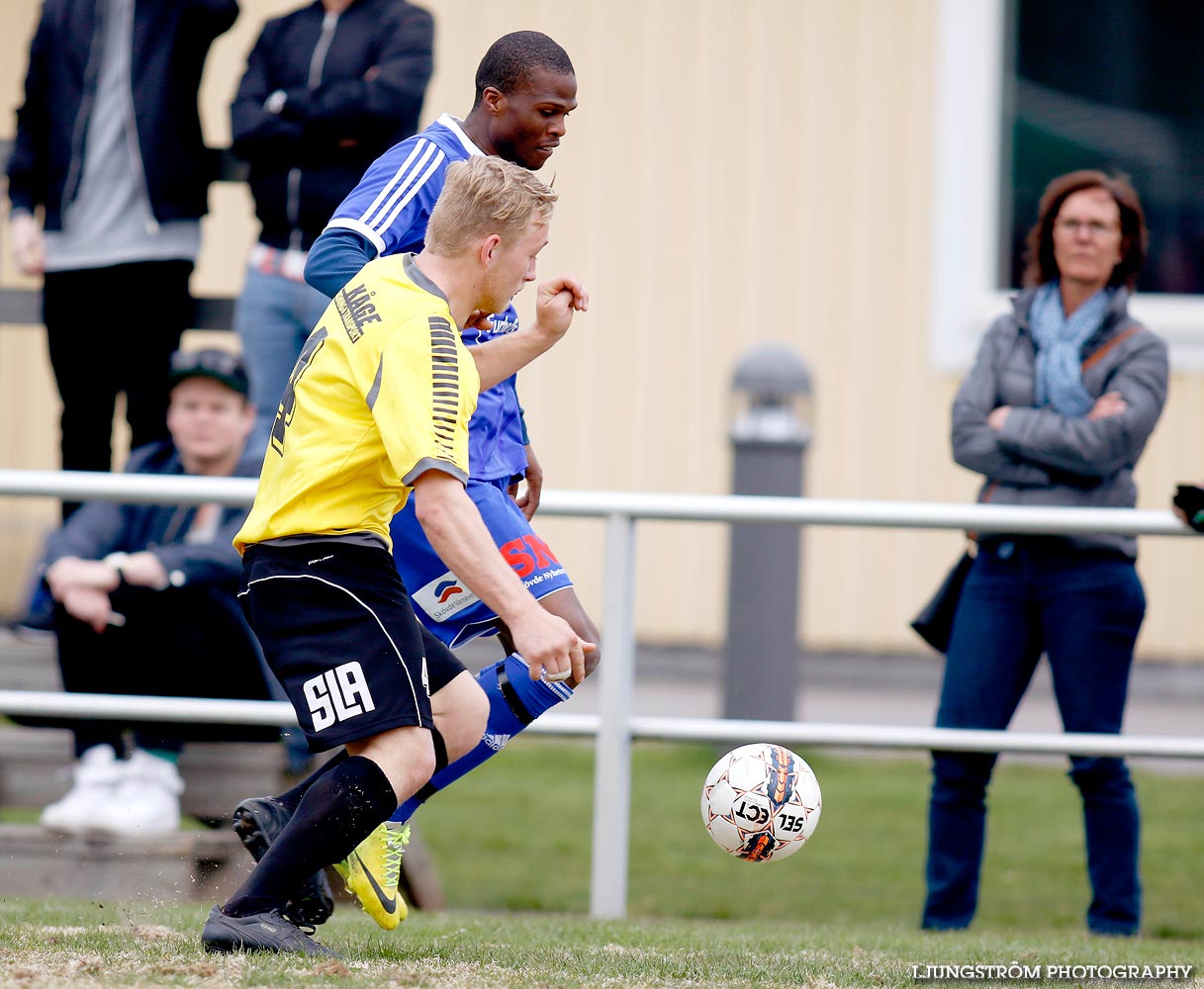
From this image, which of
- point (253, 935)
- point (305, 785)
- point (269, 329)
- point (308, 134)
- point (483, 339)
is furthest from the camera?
point (269, 329)

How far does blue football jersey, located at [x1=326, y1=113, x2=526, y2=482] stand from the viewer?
417cm

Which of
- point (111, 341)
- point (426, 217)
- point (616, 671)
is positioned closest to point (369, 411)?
point (426, 217)

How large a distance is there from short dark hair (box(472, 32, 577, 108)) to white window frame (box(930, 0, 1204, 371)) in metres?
6.31

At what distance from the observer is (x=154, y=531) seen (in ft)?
20.5

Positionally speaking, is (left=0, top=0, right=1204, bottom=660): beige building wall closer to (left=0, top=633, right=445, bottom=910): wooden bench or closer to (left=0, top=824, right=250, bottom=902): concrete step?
(left=0, top=633, right=445, bottom=910): wooden bench

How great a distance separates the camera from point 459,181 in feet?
12.2

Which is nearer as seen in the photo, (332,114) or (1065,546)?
(1065,546)

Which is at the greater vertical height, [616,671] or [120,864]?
[616,671]

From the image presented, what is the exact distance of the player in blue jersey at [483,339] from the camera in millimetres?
4148

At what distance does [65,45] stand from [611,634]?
3.11 meters

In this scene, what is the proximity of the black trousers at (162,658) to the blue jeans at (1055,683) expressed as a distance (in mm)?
2367

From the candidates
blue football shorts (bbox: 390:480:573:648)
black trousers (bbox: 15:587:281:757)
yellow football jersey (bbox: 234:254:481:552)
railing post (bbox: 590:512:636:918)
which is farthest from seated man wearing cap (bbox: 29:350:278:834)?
yellow football jersey (bbox: 234:254:481:552)

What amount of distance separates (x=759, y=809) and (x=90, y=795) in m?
2.68

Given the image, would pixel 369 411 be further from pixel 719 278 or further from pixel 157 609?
pixel 719 278
